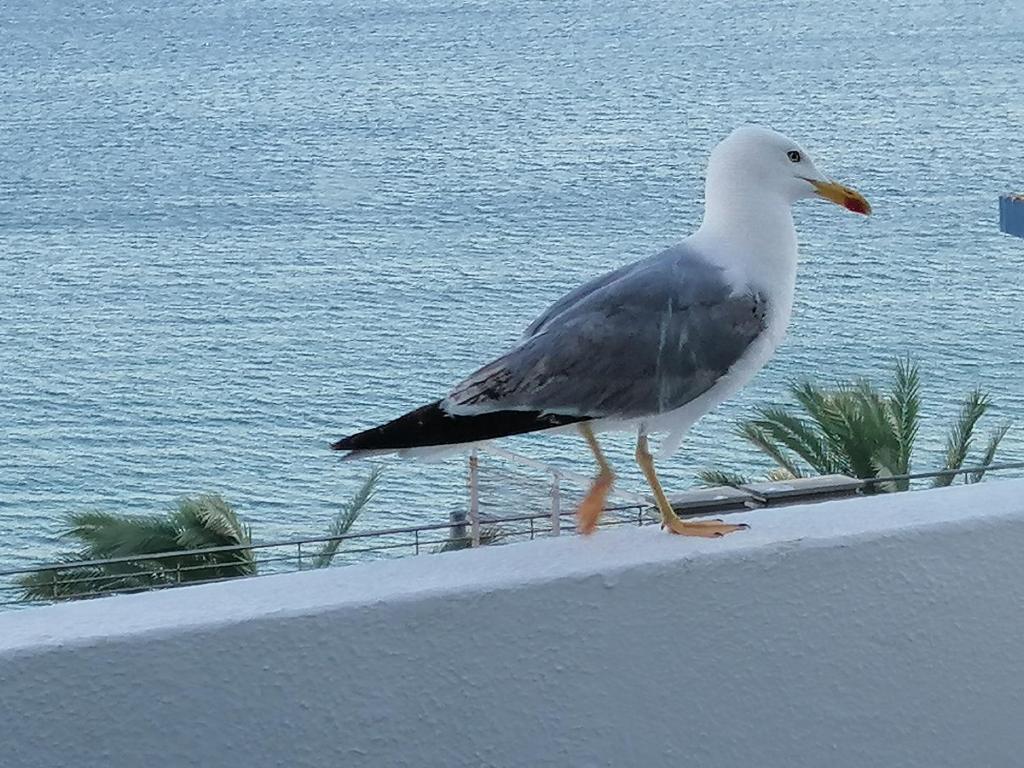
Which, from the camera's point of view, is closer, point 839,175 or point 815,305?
point 815,305

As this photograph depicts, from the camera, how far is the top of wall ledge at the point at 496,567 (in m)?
1.40

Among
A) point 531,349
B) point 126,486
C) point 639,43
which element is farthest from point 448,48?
point 531,349

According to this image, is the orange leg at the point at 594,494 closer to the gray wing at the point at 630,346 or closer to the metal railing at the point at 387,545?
the gray wing at the point at 630,346

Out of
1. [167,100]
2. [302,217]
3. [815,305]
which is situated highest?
[167,100]

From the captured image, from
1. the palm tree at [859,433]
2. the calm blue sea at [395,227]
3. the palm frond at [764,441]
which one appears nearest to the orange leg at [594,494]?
Result: the palm tree at [859,433]

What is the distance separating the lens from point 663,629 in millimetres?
1561

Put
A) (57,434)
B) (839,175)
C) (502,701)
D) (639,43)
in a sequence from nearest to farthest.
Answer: (502,701)
(57,434)
(839,175)
(639,43)

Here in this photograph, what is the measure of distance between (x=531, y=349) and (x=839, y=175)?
34792 mm

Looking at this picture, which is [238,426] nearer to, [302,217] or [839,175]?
[302,217]

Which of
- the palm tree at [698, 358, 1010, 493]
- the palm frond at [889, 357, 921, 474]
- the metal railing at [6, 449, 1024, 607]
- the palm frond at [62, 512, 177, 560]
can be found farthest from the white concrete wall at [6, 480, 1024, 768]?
the palm frond at [62, 512, 177, 560]

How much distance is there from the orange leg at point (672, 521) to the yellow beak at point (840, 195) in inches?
12.4

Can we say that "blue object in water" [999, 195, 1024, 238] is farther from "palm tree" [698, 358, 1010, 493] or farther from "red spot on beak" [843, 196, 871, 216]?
"red spot on beak" [843, 196, 871, 216]

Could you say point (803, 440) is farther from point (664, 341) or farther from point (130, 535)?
point (664, 341)

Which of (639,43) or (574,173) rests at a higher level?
(639,43)
